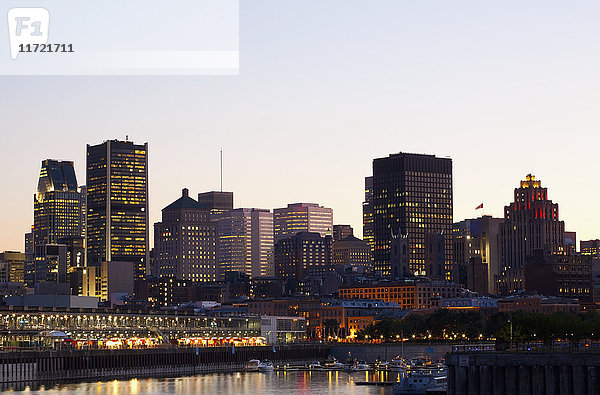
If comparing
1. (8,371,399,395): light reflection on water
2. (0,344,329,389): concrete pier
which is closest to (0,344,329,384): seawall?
(0,344,329,389): concrete pier

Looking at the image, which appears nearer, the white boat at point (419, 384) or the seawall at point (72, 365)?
the white boat at point (419, 384)

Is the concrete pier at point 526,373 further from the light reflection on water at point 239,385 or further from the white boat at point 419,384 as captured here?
the light reflection on water at point 239,385

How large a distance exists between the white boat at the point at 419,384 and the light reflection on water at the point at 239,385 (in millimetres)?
7956

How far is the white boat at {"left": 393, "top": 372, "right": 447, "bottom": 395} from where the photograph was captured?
135750 mm

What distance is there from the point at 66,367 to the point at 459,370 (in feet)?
304

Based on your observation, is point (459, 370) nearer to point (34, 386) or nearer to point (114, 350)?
point (34, 386)

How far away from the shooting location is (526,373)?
9669 centimetres

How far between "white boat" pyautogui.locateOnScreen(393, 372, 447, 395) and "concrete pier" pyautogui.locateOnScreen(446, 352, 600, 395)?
109 ft

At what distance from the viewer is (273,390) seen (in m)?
153

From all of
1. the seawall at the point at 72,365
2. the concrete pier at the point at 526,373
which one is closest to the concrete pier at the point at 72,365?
the seawall at the point at 72,365

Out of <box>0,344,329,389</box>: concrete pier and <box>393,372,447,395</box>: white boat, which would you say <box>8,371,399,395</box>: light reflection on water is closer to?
<box>393,372,447,395</box>: white boat

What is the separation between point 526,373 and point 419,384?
41789 mm

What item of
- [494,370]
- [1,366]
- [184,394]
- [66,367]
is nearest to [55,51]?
[494,370]

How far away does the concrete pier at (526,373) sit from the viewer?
3703 inches
